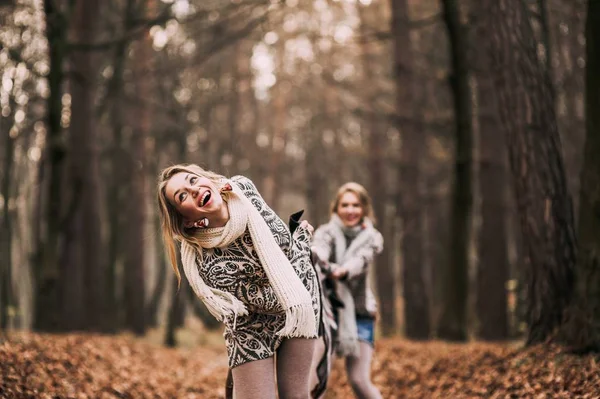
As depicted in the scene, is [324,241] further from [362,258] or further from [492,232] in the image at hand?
[492,232]

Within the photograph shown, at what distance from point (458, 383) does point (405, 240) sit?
8.94m

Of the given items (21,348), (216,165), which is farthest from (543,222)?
(216,165)

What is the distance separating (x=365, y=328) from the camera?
7.11 m

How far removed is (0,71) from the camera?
52.0ft

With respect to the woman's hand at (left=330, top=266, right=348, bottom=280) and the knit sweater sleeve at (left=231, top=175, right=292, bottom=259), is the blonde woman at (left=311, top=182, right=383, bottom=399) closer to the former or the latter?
the woman's hand at (left=330, top=266, right=348, bottom=280)

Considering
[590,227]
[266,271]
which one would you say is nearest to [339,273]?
[266,271]

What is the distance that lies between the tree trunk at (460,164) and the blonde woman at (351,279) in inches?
260

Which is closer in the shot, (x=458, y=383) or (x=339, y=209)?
(x=339, y=209)

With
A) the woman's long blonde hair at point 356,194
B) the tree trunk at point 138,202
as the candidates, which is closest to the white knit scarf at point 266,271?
the woman's long blonde hair at point 356,194

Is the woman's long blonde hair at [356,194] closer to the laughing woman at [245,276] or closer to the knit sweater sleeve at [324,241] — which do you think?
the knit sweater sleeve at [324,241]

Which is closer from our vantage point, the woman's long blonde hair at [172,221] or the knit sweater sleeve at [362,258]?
the woman's long blonde hair at [172,221]

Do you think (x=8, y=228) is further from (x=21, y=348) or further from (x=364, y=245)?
(x=364, y=245)

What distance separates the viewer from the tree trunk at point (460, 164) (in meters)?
13.7

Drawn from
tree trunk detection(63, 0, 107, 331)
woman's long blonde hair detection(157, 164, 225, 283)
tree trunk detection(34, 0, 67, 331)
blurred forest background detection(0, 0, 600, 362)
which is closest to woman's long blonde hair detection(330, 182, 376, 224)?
blurred forest background detection(0, 0, 600, 362)
